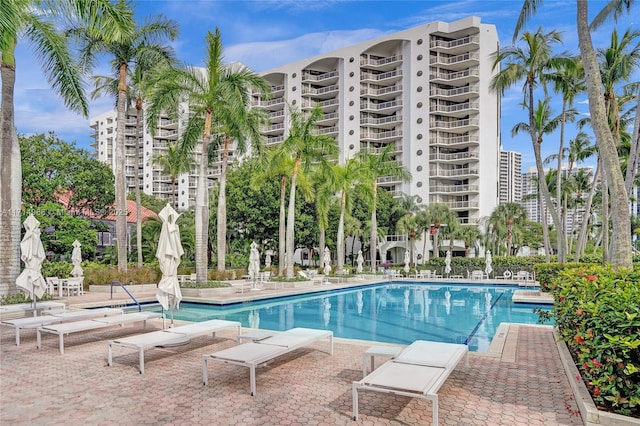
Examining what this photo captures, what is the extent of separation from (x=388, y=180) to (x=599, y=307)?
164ft

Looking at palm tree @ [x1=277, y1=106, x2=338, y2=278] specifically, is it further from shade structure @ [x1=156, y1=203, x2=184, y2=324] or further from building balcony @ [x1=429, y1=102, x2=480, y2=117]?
building balcony @ [x1=429, y1=102, x2=480, y2=117]

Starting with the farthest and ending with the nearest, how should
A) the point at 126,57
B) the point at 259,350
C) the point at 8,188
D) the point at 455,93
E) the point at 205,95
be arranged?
the point at 455,93 → the point at 126,57 → the point at 205,95 → the point at 8,188 → the point at 259,350

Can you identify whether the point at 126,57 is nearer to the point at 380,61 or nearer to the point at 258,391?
the point at 258,391

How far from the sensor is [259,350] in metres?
6.43

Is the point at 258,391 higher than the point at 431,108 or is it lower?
lower

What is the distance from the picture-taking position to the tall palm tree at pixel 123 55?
20125 mm

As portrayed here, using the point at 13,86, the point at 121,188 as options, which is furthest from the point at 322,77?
the point at 13,86

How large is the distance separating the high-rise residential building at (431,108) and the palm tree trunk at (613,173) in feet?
127

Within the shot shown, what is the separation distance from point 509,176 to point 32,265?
102m

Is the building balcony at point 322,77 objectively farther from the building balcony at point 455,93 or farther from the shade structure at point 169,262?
the shade structure at point 169,262

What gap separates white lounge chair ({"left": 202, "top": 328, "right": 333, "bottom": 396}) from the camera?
19.0 ft

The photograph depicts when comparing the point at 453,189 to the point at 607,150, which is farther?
the point at 453,189

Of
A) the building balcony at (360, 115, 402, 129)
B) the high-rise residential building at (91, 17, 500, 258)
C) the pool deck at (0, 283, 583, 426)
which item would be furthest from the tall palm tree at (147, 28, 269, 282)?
the building balcony at (360, 115, 402, 129)

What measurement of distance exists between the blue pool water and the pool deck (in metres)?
3.53
